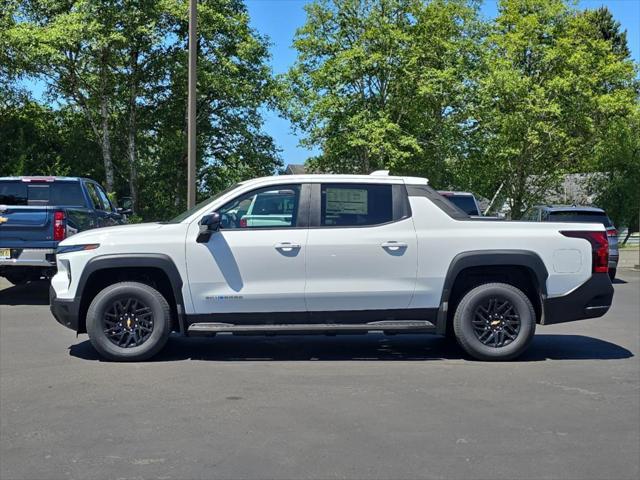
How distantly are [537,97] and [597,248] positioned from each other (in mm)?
25930

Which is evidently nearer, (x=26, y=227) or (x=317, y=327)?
(x=317, y=327)

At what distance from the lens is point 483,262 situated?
7.50m

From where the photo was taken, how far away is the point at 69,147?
28.7 m

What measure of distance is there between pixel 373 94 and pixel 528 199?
379 inches

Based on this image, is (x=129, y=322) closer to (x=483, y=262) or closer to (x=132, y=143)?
Answer: (x=483, y=262)

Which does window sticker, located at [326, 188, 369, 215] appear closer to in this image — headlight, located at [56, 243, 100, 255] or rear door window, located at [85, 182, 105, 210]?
headlight, located at [56, 243, 100, 255]

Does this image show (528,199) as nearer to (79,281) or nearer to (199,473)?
(79,281)

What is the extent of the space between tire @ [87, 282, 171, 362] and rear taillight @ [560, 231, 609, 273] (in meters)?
4.30

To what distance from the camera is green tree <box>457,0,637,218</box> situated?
3225 centimetres

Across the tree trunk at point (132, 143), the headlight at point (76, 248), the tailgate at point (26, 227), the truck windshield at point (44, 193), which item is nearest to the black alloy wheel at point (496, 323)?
the headlight at point (76, 248)

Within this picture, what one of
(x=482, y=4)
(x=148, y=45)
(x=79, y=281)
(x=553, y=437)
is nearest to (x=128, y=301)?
(x=79, y=281)

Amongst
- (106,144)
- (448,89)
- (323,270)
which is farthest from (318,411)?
(448,89)

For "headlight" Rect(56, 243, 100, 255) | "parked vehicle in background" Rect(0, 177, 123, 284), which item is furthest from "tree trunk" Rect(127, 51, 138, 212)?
"headlight" Rect(56, 243, 100, 255)

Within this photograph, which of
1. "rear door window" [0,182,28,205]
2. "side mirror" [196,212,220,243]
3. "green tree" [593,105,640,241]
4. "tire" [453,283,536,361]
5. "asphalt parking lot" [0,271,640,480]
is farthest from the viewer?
"green tree" [593,105,640,241]
